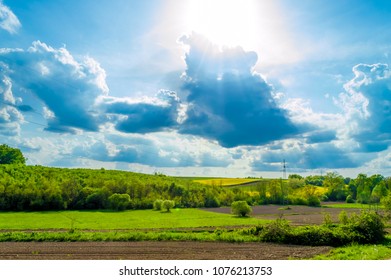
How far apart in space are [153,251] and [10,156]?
100280mm

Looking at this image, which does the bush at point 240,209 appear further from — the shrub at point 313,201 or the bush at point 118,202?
the shrub at point 313,201

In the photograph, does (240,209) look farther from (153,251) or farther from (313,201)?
(313,201)

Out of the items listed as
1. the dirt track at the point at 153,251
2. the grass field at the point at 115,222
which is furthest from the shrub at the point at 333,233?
the grass field at the point at 115,222

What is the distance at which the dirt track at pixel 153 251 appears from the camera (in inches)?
859

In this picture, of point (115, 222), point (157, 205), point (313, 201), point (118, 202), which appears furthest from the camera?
point (313, 201)

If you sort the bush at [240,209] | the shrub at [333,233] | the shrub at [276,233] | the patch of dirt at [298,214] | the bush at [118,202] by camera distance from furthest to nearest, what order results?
the bush at [118,202]
the bush at [240,209]
the patch of dirt at [298,214]
the shrub at [276,233]
the shrub at [333,233]

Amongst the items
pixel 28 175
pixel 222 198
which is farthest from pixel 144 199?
pixel 28 175

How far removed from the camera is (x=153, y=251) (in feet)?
78.3

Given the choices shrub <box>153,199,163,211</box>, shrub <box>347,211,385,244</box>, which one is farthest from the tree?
shrub <box>347,211,385,244</box>

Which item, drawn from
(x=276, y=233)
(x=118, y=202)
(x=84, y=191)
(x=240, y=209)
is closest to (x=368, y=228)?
(x=276, y=233)

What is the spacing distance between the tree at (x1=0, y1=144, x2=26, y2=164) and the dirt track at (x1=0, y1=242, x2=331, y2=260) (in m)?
88.0

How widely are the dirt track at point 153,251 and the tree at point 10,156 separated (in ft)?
289

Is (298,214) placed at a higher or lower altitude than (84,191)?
lower
